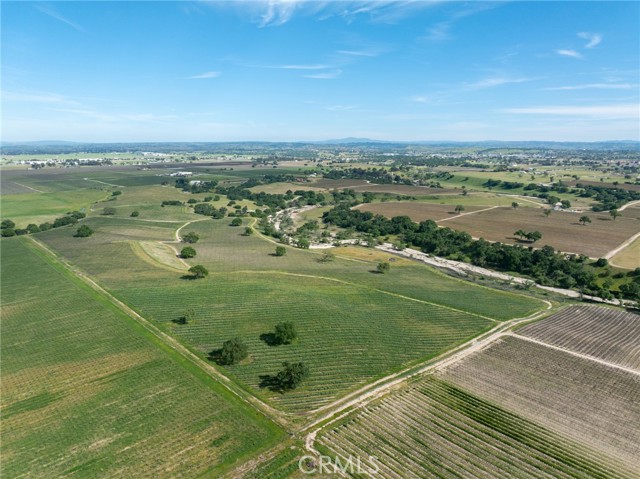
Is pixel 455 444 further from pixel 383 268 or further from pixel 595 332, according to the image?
pixel 383 268

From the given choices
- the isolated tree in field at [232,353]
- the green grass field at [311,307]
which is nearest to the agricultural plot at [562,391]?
the green grass field at [311,307]

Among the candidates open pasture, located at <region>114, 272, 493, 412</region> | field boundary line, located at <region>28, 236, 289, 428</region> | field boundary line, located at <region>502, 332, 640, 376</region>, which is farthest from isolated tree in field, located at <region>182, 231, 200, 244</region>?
field boundary line, located at <region>502, 332, 640, 376</region>

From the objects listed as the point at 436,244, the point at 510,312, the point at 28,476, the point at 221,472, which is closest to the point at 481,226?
the point at 436,244

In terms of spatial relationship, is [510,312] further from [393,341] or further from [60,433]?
[60,433]

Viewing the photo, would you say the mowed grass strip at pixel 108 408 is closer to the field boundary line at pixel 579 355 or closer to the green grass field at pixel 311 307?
the green grass field at pixel 311 307

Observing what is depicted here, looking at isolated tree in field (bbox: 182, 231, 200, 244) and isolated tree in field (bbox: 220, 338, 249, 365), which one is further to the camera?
isolated tree in field (bbox: 182, 231, 200, 244)

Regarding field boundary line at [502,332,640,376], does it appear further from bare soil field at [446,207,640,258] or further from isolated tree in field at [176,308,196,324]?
bare soil field at [446,207,640,258]
